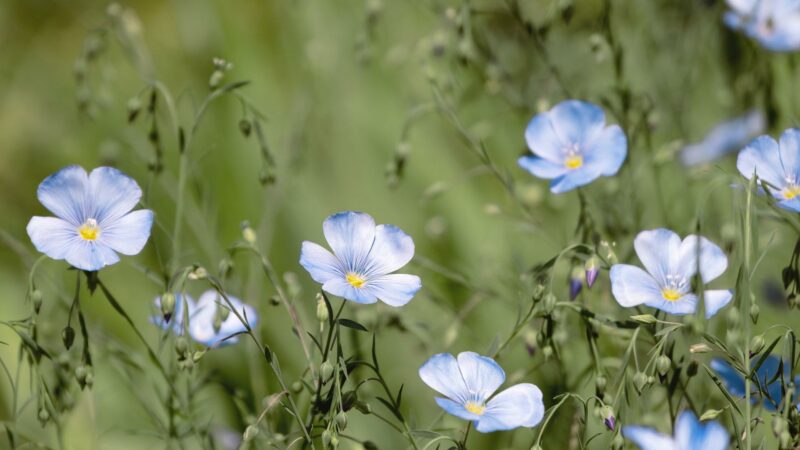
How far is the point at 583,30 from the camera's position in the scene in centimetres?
225

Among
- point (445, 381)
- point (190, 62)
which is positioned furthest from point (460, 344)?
point (190, 62)

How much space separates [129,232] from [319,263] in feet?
0.68

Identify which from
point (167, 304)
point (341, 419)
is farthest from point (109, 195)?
point (341, 419)

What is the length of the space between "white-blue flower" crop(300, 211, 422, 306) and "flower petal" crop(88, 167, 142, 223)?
209 millimetres

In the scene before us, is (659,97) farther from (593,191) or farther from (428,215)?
(428,215)

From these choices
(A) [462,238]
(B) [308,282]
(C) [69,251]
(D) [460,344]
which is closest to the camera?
(C) [69,251]

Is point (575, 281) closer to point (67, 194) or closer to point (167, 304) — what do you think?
point (167, 304)

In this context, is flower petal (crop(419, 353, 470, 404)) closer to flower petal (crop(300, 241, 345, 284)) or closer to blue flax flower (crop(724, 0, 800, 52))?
flower petal (crop(300, 241, 345, 284))

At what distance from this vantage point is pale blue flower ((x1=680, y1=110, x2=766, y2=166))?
5.93 ft

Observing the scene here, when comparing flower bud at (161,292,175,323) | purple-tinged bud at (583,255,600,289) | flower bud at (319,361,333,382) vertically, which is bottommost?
purple-tinged bud at (583,255,600,289)

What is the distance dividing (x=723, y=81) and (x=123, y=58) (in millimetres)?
1340

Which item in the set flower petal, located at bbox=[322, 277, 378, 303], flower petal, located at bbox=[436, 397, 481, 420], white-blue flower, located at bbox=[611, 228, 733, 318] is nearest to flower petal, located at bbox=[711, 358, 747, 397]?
white-blue flower, located at bbox=[611, 228, 733, 318]

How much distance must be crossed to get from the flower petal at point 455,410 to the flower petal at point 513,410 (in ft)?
0.04

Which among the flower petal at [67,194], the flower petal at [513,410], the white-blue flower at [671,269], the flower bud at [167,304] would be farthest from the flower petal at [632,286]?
the flower petal at [67,194]
